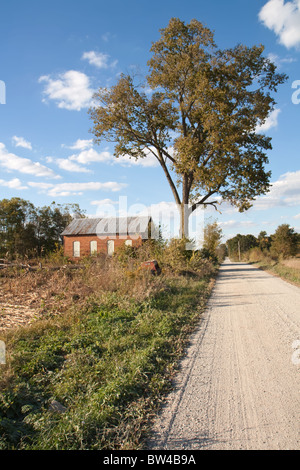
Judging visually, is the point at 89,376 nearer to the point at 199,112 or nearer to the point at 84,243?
the point at 199,112

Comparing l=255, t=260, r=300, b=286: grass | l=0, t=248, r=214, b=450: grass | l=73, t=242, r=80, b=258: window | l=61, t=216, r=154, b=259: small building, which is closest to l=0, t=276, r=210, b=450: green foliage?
l=0, t=248, r=214, b=450: grass

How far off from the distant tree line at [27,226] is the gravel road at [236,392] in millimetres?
39623

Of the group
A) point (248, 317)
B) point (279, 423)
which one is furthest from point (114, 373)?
point (248, 317)

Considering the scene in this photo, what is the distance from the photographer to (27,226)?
4938 cm

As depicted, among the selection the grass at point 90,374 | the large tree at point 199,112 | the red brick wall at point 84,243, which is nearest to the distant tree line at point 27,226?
the red brick wall at point 84,243

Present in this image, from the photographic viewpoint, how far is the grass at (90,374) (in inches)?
121

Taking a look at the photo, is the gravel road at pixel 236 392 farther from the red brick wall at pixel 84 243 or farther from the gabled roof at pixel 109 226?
the red brick wall at pixel 84 243

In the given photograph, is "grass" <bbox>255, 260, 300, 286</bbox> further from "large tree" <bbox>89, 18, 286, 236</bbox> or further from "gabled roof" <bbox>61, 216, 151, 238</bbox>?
"gabled roof" <bbox>61, 216, 151, 238</bbox>

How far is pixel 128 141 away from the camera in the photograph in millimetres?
23484

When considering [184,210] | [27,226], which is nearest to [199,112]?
[184,210]

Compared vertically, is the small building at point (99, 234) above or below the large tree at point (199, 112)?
below

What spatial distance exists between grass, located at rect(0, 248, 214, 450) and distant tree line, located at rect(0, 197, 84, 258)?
125 ft

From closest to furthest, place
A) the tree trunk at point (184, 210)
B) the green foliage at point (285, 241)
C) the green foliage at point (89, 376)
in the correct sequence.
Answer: the green foliage at point (89, 376), the tree trunk at point (184, 210), the green foliage at point (285, 241)

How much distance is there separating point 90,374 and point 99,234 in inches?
1428
